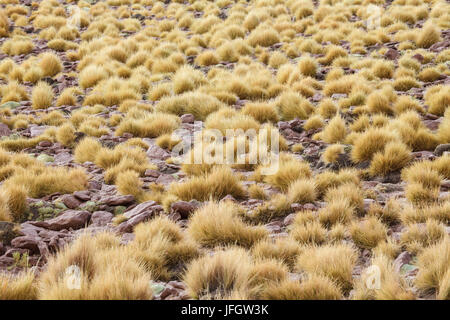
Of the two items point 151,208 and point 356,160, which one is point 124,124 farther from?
point 356,160

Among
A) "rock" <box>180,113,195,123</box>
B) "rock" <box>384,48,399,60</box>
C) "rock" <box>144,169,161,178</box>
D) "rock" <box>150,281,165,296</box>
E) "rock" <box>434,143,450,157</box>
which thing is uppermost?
"rock" <box>384,48,399,60</box>

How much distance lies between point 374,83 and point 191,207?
6466mm

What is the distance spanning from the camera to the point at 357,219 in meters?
5.11

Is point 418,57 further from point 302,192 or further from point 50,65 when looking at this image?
point 50,65

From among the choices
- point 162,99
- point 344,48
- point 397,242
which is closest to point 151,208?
point 397,242

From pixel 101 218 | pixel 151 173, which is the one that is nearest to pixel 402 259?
pixel 101 218

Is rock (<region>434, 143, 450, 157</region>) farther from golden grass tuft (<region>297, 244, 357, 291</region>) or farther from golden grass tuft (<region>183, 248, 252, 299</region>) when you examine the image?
golden grass tuft (<region>183, 248, 252, 299</region>)

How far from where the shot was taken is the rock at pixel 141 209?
5429mm

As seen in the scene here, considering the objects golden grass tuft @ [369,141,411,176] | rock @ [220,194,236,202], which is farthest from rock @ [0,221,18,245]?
golden grass tuft @ [369,141,411,176]

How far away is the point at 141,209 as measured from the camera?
216 inches

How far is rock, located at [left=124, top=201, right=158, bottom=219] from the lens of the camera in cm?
543

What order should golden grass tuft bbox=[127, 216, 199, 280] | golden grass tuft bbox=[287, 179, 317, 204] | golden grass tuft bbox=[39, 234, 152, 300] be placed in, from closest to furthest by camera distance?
golden grass tuft bbox=[39, 234, 152, 300], golden grass tuft bbox=[127, 216, 199, 280], golden grass tuft bbox=[287, 179, 317, 204]

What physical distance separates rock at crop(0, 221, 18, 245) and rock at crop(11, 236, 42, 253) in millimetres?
151

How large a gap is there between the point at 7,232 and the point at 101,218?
1.11 m
